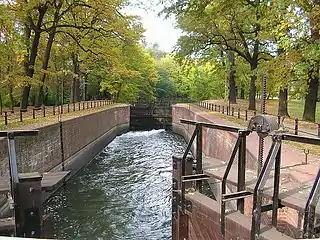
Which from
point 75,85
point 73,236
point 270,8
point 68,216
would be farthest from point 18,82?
point 75,85

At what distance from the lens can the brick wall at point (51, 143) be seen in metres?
11.8

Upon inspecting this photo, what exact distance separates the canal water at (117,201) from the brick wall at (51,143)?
4.34 feet

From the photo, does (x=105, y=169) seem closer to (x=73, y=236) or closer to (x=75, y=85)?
(x=73, y=236)

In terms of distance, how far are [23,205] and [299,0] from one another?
10770mm

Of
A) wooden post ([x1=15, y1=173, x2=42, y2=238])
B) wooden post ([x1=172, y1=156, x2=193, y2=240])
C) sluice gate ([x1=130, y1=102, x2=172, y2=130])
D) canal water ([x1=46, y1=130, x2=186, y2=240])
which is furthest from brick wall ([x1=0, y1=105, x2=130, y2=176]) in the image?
sluice gate ([x1=130, y1=102, x2=172, y2=130])

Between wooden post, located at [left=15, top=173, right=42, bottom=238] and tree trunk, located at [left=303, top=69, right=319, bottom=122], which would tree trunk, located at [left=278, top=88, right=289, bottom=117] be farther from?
wooden post, located at [left=15, top=173, right=42, bottom=238]

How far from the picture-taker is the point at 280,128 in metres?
4.77

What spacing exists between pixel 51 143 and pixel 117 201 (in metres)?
4.20

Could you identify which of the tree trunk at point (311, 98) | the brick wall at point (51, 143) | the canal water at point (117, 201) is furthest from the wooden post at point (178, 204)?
the tree trunk at point (311, 98)

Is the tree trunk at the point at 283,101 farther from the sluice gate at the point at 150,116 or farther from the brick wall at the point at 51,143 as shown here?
the sluice gate at the point at 150,116

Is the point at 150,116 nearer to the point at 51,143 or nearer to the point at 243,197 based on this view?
the point at 51,143

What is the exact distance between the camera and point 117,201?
43.8 ft

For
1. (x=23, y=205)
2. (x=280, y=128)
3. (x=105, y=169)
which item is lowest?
(x=105, y=169)

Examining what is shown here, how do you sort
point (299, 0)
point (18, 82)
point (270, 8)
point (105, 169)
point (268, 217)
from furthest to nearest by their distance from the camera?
1. point (105, 169)
2. point (18, 82)
3. point (270, 8)
4. point (299, 0)
5. point (268, 217)
